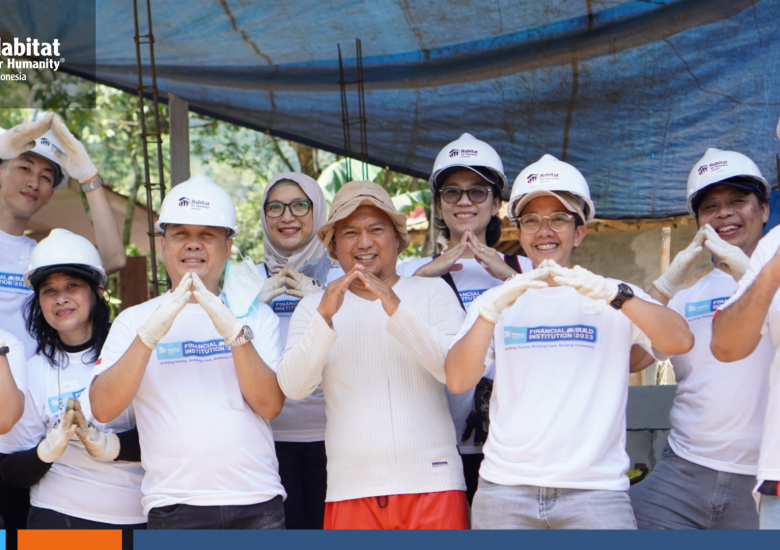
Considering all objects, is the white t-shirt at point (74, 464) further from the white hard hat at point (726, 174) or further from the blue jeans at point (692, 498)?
the white hard hat at point (726, 174)

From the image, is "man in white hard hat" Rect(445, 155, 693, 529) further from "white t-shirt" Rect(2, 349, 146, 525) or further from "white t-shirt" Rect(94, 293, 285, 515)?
"white t-shirt" Rect(2, 349, 146, 525)

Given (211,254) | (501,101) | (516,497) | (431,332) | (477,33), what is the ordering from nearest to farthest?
(516,497), (431,332), (211,254), (477,33), (501,101)

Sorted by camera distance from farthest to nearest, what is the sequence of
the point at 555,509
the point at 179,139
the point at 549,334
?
the point at 179,139
the point at 549,334
the point at 555,509

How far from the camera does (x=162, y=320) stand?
8.95 ft

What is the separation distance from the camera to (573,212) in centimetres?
299

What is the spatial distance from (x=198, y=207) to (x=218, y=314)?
52cm

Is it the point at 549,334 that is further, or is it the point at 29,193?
the point at 29,193

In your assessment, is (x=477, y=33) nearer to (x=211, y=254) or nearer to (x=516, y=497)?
(x=211, y=254)

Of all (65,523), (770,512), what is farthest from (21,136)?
(770,512)

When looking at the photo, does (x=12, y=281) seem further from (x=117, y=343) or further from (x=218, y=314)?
(x=218, y=314)

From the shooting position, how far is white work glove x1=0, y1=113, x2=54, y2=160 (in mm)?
3498

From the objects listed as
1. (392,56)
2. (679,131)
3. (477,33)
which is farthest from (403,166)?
(679,131)

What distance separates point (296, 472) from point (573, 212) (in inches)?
63.0

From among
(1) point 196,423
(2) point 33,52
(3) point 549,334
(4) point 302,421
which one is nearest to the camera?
(3) point 549,334
